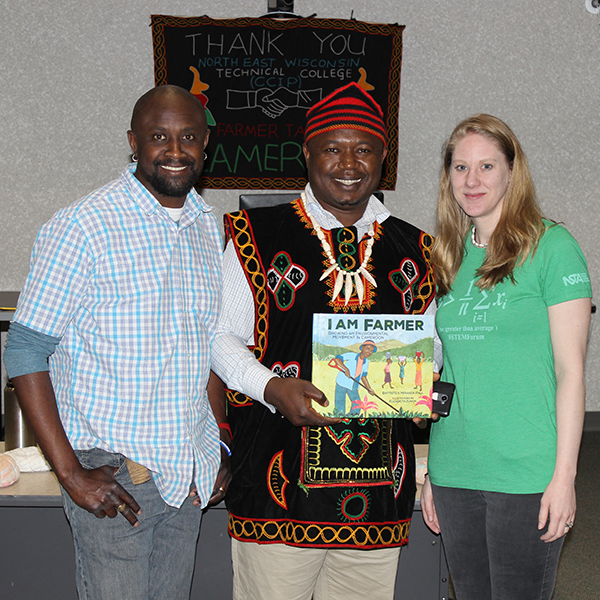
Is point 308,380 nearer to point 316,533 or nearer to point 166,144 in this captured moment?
point 316,533

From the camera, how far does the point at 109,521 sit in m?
1.45

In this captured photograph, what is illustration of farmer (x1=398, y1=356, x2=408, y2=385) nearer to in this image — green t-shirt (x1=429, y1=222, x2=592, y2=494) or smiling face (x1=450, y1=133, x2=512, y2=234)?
green t-shirt (x1=429, y1=222, x2=592, y2=494)

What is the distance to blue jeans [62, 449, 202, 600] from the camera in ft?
4.76

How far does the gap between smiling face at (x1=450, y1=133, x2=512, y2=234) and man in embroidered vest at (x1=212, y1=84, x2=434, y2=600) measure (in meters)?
0.22

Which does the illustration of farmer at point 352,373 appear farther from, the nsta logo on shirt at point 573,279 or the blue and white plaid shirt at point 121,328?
the nsta logo on shirt at point 573,279

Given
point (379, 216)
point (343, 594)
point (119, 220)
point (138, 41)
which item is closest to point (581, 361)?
point (379, 216)

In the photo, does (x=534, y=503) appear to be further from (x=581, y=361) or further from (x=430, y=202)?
(x=430, y=202)

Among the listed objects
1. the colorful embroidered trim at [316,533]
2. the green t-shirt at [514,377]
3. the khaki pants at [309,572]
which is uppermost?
the green t-shirt at [514,377]

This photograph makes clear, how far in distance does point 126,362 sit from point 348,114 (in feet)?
2.80

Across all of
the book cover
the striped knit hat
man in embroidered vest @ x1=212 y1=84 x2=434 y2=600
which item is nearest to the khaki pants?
man in embroidered vest @ x1=212 y1=84 x2=434 y2=600

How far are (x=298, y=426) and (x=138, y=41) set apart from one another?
13.6ft

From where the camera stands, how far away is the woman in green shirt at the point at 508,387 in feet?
4.81

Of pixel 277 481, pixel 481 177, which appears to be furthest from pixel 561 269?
pixel 277 481

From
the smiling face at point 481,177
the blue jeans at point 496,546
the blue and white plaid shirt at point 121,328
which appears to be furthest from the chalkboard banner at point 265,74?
the blue jeans at point 496,546
